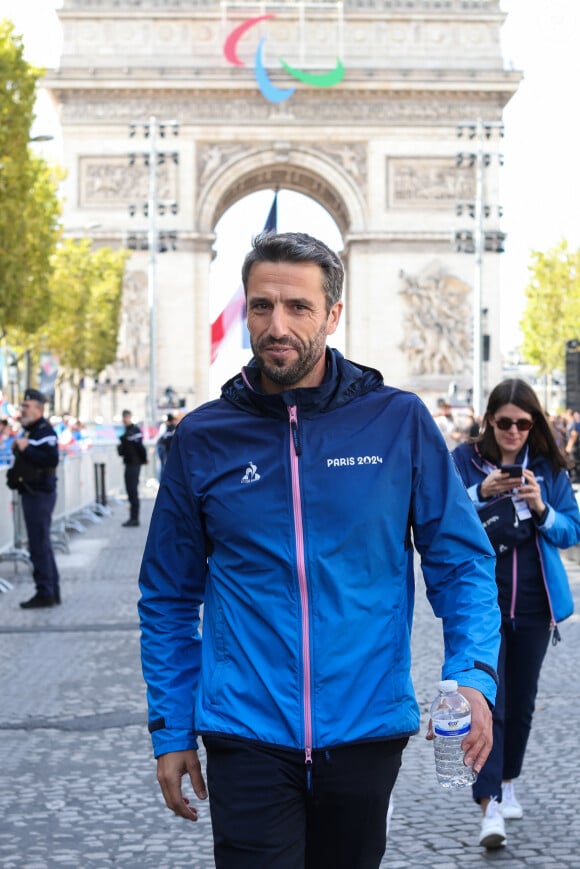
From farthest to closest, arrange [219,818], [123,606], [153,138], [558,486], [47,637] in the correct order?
[153,138], [123,606], [47,637], [558,486], [219,818]

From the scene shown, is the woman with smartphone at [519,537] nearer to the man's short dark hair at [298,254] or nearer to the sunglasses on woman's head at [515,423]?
the sunglasses on woman's head at [515,423]

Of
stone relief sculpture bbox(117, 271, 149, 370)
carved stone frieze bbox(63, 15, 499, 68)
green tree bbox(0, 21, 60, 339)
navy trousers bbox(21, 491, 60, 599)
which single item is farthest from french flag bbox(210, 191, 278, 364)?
navy trousers bbox(21, 491, 60, 599)

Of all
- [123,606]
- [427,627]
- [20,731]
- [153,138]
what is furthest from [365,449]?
[153,138]

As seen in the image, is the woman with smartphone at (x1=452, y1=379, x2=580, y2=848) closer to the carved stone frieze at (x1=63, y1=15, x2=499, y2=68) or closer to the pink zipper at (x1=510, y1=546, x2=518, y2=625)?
the pink zipper at (x1=510, y1=546, x2=518, y2=625)

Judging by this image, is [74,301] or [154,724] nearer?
[154,724]

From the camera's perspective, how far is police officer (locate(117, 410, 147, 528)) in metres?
22.4

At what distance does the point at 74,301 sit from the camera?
50.9 m

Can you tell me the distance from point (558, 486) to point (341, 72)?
1671 inches

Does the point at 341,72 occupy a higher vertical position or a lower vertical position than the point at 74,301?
higher

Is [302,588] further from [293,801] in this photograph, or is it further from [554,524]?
[554,524]

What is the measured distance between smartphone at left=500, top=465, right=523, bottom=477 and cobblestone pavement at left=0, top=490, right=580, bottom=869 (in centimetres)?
125

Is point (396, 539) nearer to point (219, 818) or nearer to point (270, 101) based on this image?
point (219, 818)

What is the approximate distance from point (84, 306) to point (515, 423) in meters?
47.6

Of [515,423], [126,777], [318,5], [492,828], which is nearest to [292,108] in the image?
[318,5]
